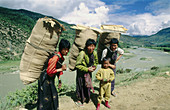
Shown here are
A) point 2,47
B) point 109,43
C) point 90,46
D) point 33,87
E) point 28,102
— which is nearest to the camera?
point 90,46

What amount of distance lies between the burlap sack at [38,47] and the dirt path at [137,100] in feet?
5.59

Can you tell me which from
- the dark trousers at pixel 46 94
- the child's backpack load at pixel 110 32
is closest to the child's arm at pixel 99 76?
the child's backpack load at pixel 110 32

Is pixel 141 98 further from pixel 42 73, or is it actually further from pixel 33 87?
pixel 33 87

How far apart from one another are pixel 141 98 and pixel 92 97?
165cm

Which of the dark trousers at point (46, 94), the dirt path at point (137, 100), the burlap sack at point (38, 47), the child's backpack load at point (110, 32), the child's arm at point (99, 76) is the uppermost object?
the child's backpack load at point (110, 32)

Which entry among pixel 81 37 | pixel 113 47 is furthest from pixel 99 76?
pixel 81 37

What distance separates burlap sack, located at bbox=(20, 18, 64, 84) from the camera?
83.5 inches

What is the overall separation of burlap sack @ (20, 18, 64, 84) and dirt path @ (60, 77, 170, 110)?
1704 mm

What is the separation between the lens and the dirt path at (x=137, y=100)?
3133 millimetres

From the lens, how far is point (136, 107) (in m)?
3.11

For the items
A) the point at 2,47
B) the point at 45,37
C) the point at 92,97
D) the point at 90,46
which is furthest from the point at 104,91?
the point at 2,47

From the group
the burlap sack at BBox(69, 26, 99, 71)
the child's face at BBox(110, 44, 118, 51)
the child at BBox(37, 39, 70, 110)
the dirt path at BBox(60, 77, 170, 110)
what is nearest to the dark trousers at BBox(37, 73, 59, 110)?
the child at BBox(37, 39, 70, 110)

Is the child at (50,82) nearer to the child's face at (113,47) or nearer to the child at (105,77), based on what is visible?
the child at (105,77)

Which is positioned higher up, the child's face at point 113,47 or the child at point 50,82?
the child's face at point 113,47
